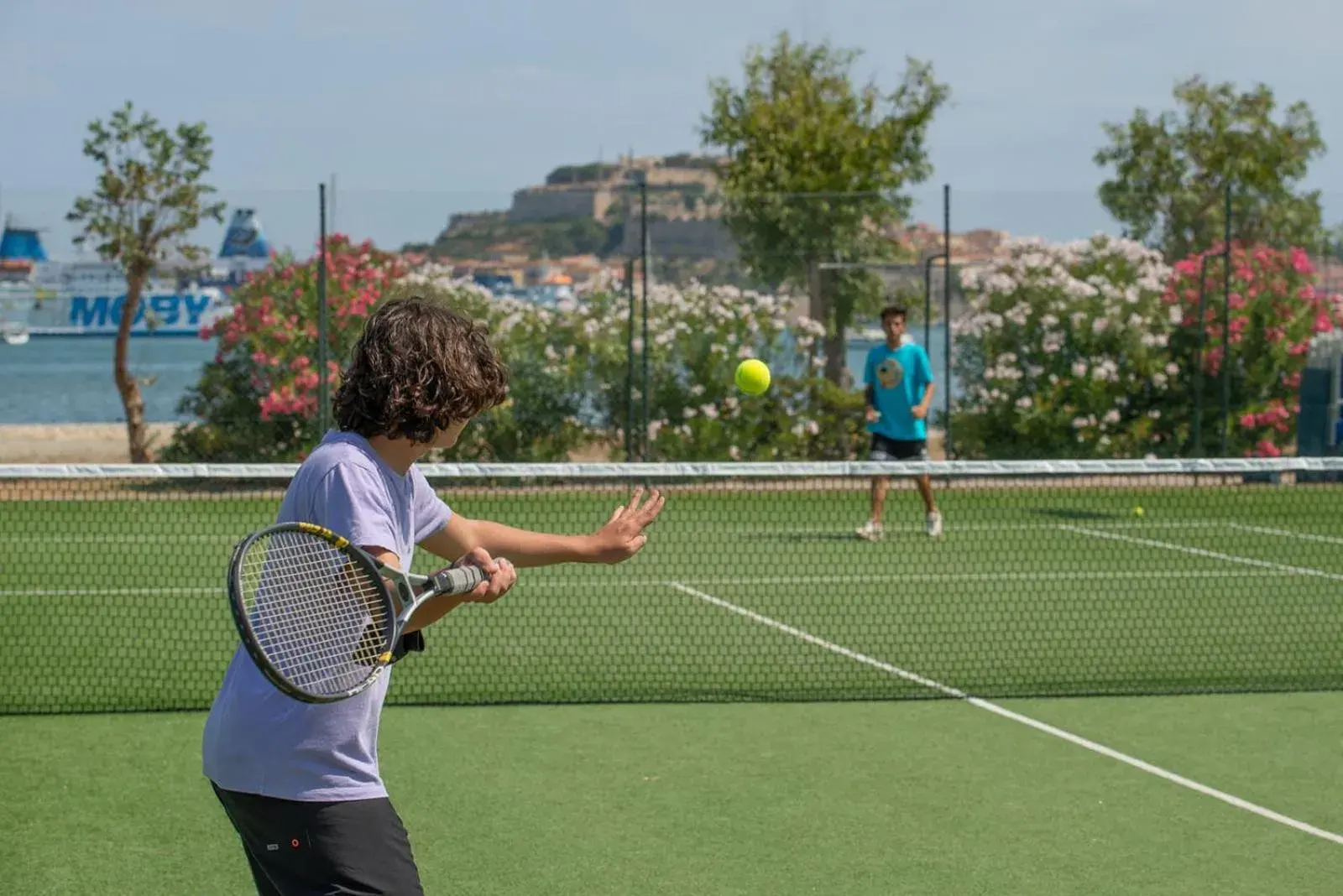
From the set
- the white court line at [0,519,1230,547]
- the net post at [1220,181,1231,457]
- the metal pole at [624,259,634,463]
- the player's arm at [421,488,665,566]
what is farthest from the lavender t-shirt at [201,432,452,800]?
the net post at [1220,181,1231,457]

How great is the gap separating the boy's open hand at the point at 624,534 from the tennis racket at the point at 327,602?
508 millimetres

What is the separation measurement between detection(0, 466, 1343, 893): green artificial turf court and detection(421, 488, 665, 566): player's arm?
1.67 m

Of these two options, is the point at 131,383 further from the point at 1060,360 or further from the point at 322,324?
the point at 1060,360

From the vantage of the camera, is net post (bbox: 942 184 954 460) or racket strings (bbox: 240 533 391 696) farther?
net post (bbox: 942 184 954 460)

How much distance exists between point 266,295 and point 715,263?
4.34 metres

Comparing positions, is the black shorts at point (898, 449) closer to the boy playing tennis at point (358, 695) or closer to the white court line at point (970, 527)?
the white court line at point (970, 527)

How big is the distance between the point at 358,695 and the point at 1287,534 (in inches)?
470

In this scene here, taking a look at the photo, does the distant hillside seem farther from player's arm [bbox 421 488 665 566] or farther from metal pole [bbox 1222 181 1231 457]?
player's arm [bbox 421 488 665 566]

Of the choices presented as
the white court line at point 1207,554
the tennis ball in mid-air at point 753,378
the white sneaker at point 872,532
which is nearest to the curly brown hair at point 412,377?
the tennis ball in mid-air at point 753,378

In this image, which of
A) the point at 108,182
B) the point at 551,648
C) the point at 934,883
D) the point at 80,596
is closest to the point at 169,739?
the point at 551,648

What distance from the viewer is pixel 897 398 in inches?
519

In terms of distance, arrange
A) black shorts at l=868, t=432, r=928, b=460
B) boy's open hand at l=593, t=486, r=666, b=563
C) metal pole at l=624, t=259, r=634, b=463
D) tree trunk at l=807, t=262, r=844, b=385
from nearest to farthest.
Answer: boy's open hand at l=593, t=486, r=666, b=563 → black shorts at l=868, t=432, r=928, b=460 → metal pole at l=624, t=259, r=634, b=463 → tree trunk at l=807, t=262, r=844, b=385

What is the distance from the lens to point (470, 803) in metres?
5.79

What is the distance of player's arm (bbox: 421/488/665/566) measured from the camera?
3.48 meters
